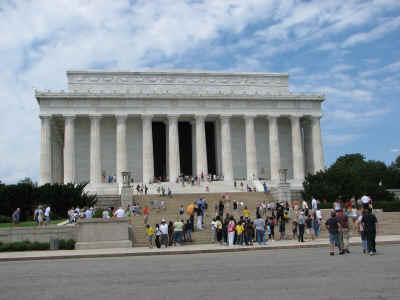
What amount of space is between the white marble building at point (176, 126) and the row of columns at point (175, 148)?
0.14 meters

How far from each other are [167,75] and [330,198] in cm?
3341

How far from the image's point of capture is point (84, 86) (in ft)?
225

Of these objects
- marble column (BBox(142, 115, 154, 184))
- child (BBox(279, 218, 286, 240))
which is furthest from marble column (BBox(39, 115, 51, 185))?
child (BBox(279, 218, 286, 240))

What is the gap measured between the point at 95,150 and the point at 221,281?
54.5 meters

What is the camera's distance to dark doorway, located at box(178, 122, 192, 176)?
73938mm

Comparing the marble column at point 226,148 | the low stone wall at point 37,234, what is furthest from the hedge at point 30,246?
the marble column at point 226,148

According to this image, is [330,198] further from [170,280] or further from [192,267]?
[170,280]

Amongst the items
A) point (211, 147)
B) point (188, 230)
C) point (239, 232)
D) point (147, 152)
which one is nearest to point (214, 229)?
point (188, 230)

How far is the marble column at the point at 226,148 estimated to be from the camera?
66062 mm

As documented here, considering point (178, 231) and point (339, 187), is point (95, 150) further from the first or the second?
point (178, 231)

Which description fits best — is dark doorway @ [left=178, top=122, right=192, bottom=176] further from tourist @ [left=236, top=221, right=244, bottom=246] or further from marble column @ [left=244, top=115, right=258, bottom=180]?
tourist @ [left=236, top=221, right=244, bottom=246]

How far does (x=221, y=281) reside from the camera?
479 inches

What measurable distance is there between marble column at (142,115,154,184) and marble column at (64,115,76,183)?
9992 millimetres

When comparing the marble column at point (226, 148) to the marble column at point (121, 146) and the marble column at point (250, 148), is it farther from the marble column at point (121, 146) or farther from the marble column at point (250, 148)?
the marble column at point (121, 146)
